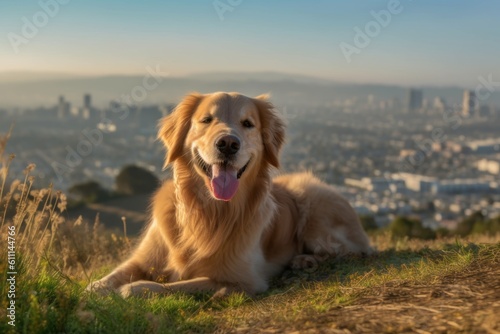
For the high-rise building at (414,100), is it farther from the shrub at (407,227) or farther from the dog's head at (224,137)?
the dog's head at (224,137)

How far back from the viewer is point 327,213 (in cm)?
694

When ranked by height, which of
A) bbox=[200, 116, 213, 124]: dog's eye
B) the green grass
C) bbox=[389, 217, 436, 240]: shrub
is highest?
bbox=[200, 116, 213, 124]: dog's eye

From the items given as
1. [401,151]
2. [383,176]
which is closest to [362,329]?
[383,176]

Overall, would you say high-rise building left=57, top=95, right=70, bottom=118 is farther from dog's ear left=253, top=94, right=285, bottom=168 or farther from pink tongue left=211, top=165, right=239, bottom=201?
pink tongue left=211, top=165, right=239, bottom=201

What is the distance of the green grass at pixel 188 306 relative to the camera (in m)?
3.37

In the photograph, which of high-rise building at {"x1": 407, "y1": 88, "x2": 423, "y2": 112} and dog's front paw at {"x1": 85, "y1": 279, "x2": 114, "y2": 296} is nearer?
dog's front paw at {"x1": 85, "y1": 279, "x2": 114, "y2": 296}

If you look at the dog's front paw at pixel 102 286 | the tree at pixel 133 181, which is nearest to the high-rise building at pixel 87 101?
the tree at pixel 133 181

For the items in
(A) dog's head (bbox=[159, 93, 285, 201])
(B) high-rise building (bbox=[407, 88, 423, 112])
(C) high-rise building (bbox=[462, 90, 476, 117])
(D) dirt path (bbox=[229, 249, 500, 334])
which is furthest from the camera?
(B) high-rise building (bbox=[407, 88, 423, 112])

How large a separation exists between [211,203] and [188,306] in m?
1.18

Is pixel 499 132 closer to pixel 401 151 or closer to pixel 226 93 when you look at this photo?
pixel 401 151

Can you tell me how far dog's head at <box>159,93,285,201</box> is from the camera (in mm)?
4918

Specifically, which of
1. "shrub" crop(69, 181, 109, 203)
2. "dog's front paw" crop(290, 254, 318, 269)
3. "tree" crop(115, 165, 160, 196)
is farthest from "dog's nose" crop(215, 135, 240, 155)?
"tree" crop(115, 165, 160, 196)

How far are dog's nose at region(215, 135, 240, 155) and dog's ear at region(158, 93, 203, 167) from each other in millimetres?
687

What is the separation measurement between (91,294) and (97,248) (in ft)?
14.7
